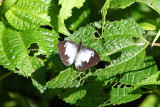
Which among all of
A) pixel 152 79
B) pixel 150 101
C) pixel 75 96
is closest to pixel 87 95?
pixel 75 96

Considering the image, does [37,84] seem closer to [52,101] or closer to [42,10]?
[42,10]

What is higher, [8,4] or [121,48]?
[8,4]

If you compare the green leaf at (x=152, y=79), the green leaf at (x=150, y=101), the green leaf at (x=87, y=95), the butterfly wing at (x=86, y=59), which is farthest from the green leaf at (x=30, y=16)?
the green leaf at (x=150, y=101)

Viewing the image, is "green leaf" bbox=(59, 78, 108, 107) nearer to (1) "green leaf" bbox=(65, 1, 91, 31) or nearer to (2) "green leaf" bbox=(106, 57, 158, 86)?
(2) "green leaf" bbox=(106, 57, 158, 86)

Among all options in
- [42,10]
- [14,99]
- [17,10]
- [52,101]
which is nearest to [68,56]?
[42,10]

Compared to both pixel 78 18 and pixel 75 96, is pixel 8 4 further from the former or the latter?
pixel 75 96

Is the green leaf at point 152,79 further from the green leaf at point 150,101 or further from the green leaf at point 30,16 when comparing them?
the green leaf at point 150,101
